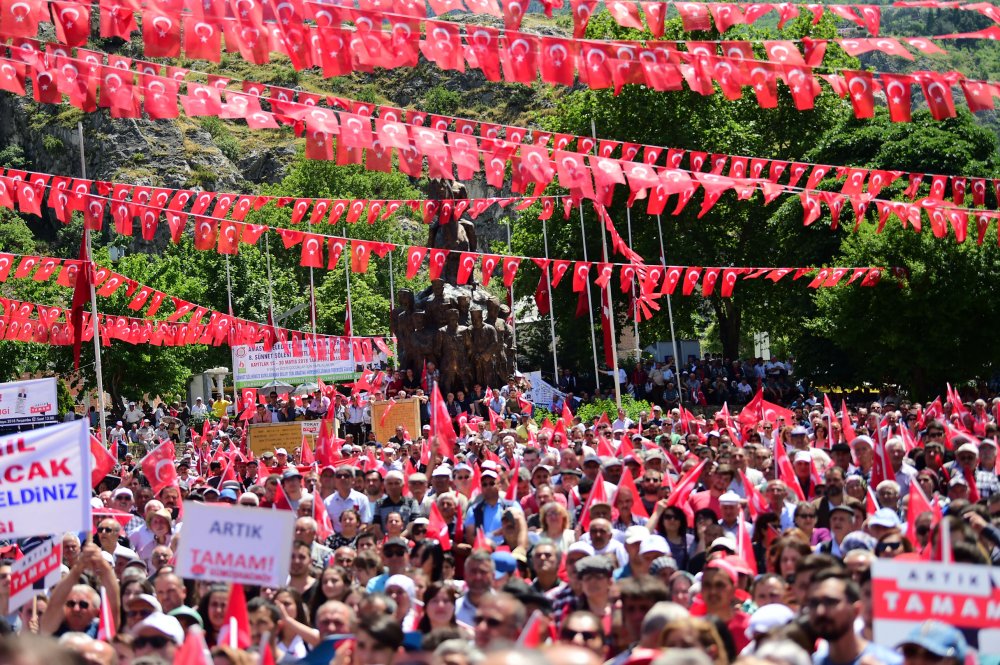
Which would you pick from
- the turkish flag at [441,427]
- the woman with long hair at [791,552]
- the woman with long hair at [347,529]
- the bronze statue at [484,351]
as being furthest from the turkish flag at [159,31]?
the bronze statue at [484,351]

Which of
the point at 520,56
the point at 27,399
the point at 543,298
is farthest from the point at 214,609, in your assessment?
the point at 543,298

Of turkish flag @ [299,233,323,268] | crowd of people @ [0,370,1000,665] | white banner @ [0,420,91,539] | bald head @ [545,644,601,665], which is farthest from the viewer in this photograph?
turkish flag @ [299,233,323,268]

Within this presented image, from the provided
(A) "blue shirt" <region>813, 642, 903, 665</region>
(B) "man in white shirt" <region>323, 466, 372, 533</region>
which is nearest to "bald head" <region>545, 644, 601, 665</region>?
(A) "blue shirt" <region>813, 642, 903, 665</region>

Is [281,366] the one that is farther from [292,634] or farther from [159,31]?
[292,634]

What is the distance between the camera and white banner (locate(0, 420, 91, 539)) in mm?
8719

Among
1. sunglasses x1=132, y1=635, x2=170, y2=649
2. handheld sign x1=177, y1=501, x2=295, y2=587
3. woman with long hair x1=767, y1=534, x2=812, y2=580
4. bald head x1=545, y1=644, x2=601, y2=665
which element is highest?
bald head x1=545, y1=644, x2=601, y2=665

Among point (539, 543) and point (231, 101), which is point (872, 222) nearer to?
point (231, 101)

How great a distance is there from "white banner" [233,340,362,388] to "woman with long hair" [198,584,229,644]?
3076 centimetres

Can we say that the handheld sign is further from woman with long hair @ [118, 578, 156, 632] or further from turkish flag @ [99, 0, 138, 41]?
turkish flag @ [99, 0, 138, 41]

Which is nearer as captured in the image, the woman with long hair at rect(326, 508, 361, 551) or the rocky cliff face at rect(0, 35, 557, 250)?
the woman with long hair at rect(326, 508, 361, 551)

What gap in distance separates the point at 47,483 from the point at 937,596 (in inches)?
219

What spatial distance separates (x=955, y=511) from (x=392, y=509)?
489 centimetres

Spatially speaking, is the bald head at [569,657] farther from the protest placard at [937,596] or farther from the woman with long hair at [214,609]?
the woman with long hair at [214,609]

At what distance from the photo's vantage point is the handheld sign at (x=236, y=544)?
790 cm
